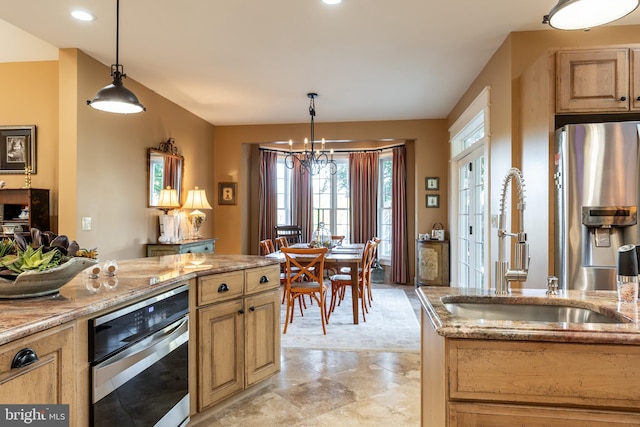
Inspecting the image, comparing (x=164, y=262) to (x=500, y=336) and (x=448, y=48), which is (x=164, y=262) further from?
(x=448, y=48)

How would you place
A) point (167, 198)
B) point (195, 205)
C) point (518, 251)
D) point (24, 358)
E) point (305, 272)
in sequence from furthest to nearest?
point (195, 205) < point (167, 198) < point (305, 272) < point (518, 251) < point (24, 358)

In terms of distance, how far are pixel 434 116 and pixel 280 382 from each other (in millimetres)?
4531

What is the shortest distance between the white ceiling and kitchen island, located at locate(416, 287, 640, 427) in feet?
7.73

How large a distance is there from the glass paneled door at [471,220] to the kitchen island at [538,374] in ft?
9.71

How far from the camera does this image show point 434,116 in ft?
18.4

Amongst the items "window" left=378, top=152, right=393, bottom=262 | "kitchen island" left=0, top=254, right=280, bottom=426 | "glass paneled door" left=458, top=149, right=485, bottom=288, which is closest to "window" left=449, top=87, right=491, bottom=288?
"glass paneled door" left=458, top=149, right=485, bottom=288

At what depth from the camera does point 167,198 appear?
443cm

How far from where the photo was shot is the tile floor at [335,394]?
2.11 metres

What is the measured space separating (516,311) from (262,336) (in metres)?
1.54

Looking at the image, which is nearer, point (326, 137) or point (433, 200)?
point (433, 200)

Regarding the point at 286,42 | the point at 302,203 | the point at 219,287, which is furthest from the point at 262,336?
the point at 302,203

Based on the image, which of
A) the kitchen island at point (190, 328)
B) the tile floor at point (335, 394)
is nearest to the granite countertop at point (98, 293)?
the kitchen island at point (190, 328)

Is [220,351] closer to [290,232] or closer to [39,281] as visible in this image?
[39,281]

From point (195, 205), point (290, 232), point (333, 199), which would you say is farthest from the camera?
point (333, 199)
